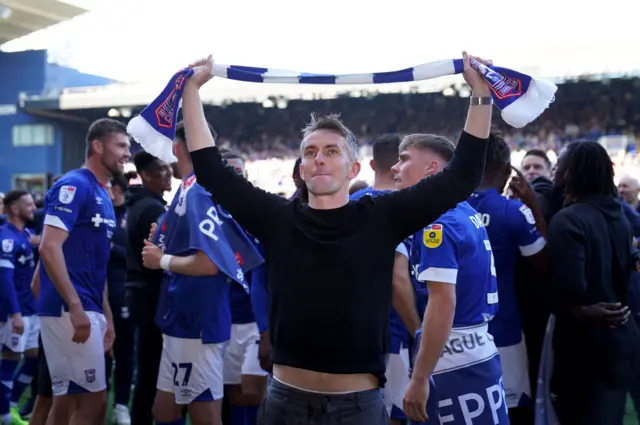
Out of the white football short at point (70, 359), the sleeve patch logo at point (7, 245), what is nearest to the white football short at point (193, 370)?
the white football short at point (70, 359)

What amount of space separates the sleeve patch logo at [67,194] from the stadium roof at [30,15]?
32397mm

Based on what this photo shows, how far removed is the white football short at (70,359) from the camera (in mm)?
3316

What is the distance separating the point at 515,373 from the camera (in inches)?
132

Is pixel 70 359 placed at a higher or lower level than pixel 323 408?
lower

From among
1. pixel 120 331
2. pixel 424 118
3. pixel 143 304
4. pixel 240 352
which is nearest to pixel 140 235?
pixel 143 304

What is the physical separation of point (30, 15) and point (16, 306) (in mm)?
32280

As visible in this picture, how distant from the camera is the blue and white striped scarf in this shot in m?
2.07

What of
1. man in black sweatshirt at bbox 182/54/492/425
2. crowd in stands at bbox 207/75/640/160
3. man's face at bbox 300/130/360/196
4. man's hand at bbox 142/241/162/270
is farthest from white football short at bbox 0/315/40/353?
crowd in stands at bbox 207/75/640/160

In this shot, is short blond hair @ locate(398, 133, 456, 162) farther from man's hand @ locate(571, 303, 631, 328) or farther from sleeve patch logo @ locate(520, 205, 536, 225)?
man's hand @ locate(571, 303, 631, 328)

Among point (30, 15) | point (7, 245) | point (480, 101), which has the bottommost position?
point (7, 245)

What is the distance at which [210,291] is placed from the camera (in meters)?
3.25

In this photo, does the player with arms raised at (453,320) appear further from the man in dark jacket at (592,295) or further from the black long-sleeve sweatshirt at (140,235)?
the black long-sleeve sweatshirt at (140,235)

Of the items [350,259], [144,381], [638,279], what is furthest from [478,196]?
[144,381]

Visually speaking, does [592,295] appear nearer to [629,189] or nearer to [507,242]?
[507,242]
